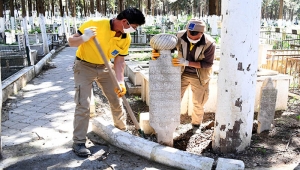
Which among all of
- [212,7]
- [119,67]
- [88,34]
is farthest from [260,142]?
[212,7]

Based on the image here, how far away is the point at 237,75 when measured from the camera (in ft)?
10.9

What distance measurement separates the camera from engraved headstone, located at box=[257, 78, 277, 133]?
4.07 metres

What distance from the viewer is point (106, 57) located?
11.4ft

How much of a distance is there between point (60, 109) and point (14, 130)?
113cm

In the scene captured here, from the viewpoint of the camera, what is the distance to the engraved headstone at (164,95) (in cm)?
355

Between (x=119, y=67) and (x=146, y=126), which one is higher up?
(x=119, y=67)

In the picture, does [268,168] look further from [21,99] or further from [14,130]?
[21,99]

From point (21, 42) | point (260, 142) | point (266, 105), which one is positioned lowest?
point (260, 142)

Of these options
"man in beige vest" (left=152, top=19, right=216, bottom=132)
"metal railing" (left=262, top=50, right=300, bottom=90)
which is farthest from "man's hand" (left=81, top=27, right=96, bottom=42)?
"metal railing" (left=262, top=50, right=300, bottom=90)

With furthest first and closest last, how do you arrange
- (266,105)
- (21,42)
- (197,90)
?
1. (21,42)
2. (197,90)
3. (266,105)

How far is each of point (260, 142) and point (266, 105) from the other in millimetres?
573

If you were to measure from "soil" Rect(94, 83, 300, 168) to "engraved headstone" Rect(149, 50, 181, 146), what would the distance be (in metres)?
0.37

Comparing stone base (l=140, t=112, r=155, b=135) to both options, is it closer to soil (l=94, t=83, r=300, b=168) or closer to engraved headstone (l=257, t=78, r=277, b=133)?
soil (l=94, t=83, r=300, b=168)

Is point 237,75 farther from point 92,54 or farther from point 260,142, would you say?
point 92,54
